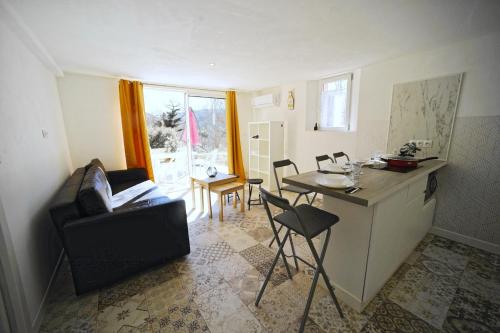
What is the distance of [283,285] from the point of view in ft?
5.60

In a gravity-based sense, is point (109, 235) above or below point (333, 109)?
below

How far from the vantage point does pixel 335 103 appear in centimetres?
354

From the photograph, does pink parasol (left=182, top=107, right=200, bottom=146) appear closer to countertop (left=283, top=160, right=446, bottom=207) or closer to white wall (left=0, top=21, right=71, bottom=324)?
white wall (left=0, top=21, right=71, bottom=324)

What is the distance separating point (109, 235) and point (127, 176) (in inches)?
81.4

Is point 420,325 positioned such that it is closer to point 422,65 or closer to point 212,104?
point 422,65

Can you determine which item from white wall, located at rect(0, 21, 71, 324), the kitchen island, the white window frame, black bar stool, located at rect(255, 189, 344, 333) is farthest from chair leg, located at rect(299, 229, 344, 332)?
the white window frame

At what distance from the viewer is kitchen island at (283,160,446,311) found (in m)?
1.33

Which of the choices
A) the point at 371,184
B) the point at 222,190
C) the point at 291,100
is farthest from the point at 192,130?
the point at 371,184

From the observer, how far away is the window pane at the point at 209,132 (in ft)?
15.0

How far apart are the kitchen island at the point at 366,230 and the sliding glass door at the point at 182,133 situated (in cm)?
288

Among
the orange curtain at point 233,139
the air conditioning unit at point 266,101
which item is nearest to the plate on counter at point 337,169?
the air conditioning unit at point 266,101

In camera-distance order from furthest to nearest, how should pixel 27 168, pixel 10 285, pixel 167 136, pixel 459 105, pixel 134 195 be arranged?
pixel 167 136
pixel 134 195
pixel 459 105
pixel 27 168
pixel 10 285

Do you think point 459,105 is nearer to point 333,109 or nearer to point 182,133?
point 333,109

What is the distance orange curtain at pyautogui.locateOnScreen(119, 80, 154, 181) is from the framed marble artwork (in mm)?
4050
